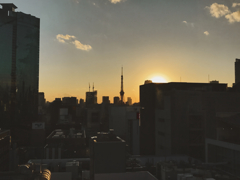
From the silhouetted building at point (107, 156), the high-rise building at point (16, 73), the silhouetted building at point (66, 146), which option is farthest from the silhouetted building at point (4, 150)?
the high-rise building at point (16, 73)

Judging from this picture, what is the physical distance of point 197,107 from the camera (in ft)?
223

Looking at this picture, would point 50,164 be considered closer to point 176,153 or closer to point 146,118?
point 176,153

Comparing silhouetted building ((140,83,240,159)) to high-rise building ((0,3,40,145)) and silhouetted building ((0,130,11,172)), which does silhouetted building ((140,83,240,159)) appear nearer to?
silhouetted building ((0,130,11,172))

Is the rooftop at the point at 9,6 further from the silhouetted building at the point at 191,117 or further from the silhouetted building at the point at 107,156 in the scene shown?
the silhouetted building at the point at 107,156

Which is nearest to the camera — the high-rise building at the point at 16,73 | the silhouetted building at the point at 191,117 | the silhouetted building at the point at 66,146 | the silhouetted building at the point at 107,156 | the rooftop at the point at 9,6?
the silhouetted building at the point at 107,156

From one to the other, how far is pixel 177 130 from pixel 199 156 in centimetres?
1067

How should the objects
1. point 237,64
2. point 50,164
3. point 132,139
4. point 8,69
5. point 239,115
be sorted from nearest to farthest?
point 50,164, point 239,115, point 132,139, point 237,64, point 8,69

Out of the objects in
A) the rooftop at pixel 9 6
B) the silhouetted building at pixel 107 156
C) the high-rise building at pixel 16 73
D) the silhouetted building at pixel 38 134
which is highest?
the rooftop at pixel 9 6

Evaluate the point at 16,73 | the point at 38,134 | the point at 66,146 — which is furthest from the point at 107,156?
the point at 16,73

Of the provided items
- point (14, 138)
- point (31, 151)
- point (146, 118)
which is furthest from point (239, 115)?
point (14, 138)

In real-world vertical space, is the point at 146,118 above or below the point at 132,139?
above

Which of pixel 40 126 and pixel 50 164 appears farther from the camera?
pixel 40 126

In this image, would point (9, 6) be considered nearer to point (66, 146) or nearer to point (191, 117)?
point (66, 146)

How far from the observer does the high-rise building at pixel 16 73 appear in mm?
167250
